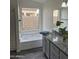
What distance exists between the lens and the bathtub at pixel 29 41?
5.98 metres

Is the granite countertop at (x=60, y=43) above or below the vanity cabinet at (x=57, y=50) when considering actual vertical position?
above

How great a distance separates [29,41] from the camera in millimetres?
6219

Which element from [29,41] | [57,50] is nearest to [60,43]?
[57,50]

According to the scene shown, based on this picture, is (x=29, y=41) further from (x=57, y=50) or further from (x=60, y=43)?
(x=57, y=50)

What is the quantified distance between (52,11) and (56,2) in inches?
24.7

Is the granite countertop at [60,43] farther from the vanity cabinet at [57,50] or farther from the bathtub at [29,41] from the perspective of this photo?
the bathtub at [29,41]

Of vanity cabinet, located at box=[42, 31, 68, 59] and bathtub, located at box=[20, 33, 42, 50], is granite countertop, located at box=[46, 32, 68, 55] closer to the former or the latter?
Result: vanity cabinet, located at box=[42, 31, 68, 59]

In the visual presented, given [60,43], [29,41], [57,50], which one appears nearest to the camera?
[57,50]

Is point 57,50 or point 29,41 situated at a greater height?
point 57,50

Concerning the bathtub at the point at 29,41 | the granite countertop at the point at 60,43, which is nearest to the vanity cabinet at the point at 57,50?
the granite countertop at the point at 60,43

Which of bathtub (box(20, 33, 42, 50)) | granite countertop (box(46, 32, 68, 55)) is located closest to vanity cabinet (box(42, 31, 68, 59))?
granite countertop (box(46, 32, 68, 55))
